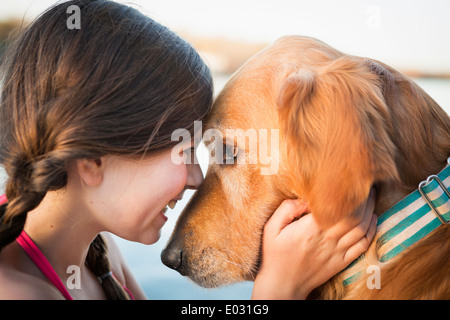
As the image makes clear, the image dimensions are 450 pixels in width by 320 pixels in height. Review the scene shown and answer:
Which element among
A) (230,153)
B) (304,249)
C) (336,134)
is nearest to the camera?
(336,134)

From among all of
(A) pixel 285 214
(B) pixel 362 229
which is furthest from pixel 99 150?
(B) pixel 362 229

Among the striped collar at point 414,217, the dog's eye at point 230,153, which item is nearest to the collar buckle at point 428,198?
the striped collar at point 414,217

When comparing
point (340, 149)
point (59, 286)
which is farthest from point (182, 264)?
point (340, 149)

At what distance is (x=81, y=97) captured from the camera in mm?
1123

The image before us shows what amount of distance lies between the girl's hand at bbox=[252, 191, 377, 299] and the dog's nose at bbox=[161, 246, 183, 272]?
266mm

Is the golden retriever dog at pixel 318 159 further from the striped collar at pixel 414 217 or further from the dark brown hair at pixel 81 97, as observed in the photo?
the dark brown hair at pixel 81 97

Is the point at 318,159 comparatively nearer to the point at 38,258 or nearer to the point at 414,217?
the point at 414,217

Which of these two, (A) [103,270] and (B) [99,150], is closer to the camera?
(B) [99,150]

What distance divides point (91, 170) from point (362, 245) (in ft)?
2.58

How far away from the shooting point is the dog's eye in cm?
132

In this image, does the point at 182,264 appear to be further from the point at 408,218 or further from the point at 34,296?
the point at 408,218

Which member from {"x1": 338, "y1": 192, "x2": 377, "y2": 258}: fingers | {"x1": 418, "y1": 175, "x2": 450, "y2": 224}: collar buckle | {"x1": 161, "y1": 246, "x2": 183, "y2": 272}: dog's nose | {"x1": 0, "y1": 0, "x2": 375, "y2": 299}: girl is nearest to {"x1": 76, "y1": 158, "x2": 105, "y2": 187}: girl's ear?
{"x1": 0, "y1": 0, "x2": 375, "y2": 299}: girl

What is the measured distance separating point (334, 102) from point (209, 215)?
0.54m

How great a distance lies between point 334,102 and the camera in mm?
1130
